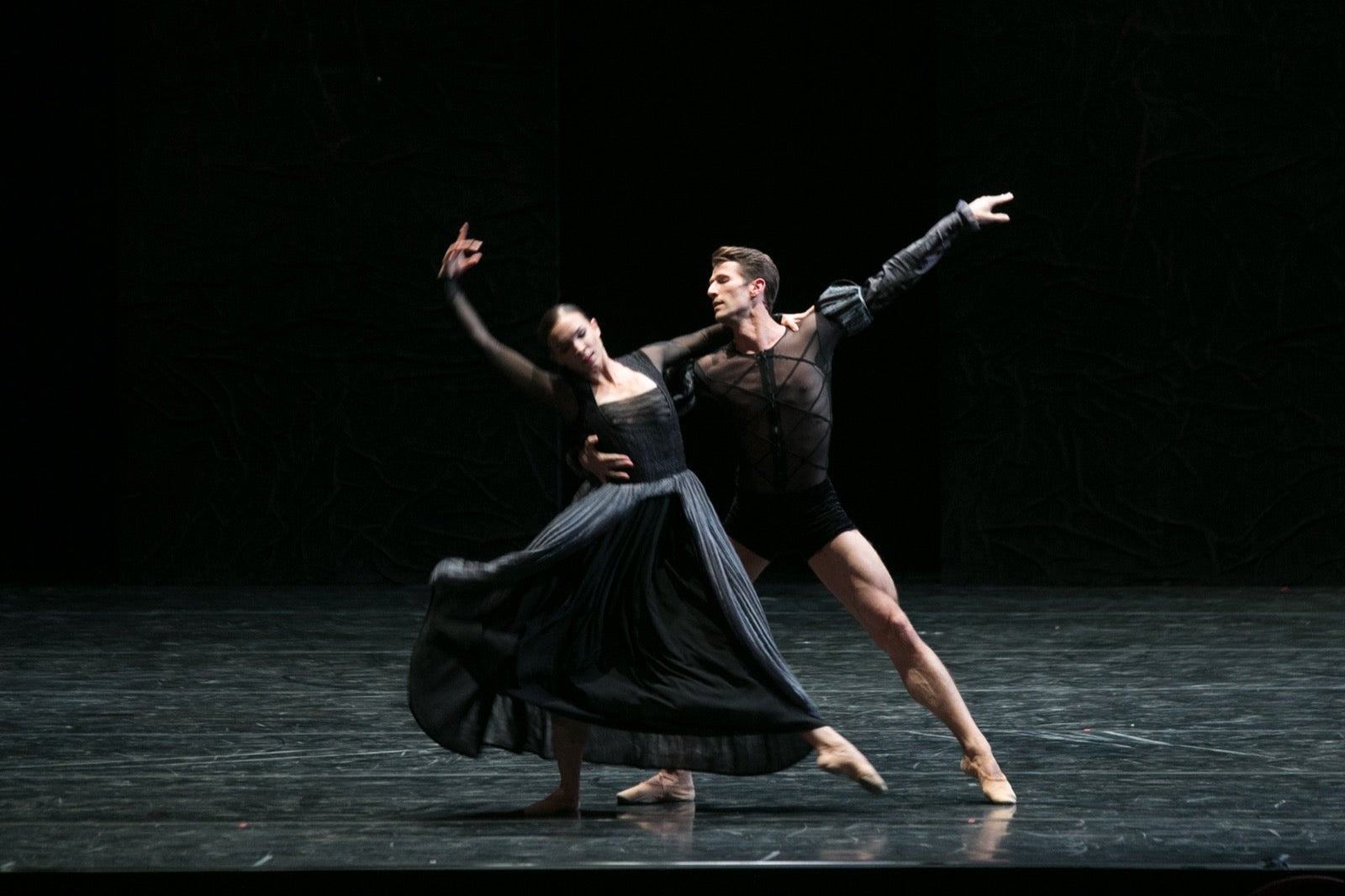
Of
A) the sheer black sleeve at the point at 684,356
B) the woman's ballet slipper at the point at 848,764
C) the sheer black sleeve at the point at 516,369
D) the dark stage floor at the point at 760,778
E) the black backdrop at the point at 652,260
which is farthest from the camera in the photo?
the black backdrop at the point at 652,260

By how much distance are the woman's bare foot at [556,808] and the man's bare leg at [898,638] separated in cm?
72

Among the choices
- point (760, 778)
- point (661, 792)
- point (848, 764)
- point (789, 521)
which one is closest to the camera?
point (848, 764)

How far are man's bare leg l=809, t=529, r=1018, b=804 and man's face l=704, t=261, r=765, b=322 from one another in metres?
0.56

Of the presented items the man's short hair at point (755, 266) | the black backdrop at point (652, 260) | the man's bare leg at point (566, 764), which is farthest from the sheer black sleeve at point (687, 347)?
the black backdrop at point (652, 260)

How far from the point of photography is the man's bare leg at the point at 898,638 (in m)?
3.62

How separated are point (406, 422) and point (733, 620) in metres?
4.63

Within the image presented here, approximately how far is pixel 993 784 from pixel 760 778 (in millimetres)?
582

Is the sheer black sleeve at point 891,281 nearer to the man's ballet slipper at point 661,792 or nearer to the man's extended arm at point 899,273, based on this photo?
the man's extended arm at point 899,273

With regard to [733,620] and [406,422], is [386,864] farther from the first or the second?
[406,422]

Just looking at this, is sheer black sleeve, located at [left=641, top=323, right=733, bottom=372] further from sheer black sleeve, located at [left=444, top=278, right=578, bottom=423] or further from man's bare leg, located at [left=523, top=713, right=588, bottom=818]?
man's bare leg, located at [left=523, top=713, right=588, bottom=818]

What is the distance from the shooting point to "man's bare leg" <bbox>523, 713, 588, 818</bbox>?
11.3 feet

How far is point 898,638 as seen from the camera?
12.0 ft

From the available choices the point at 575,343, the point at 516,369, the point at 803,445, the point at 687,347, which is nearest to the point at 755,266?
the point at 687,347

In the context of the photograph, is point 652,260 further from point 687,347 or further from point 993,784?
point 993,784
